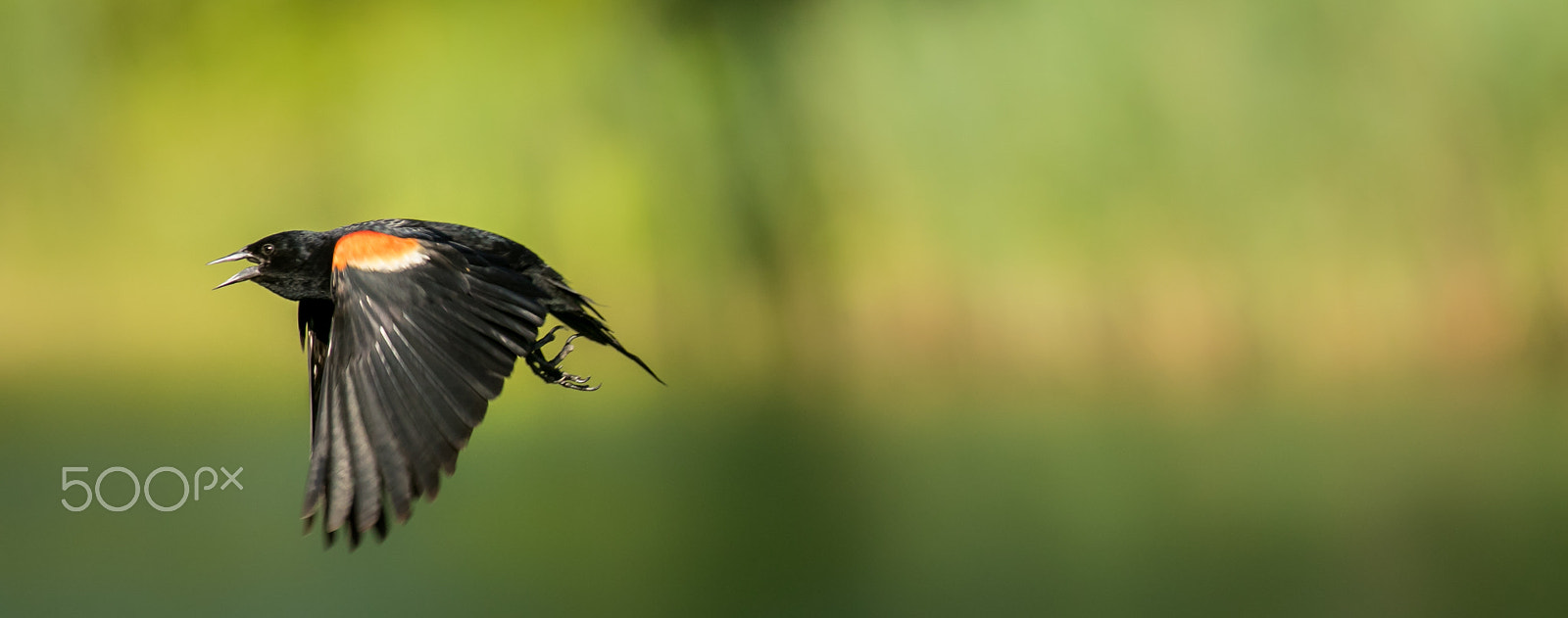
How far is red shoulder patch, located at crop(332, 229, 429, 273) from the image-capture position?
4.31 meters

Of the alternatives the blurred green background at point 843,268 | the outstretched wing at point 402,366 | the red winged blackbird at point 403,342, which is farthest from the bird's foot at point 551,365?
the blurred green background at point 843,268

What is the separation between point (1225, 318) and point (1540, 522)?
12.0ft

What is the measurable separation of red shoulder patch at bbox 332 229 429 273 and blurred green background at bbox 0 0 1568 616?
5.43 meters

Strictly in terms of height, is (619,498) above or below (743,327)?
below

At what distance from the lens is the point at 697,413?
14336mm

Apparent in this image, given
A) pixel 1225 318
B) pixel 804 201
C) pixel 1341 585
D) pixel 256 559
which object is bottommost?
pixel 1341 585

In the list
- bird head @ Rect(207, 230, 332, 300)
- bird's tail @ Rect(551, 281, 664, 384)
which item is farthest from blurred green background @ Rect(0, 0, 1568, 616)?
bird head @ Rect(207, 230, 332, 300)

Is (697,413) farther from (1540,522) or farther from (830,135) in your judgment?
(1540,522)

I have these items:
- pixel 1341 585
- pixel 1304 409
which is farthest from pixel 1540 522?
pixel 1304 409

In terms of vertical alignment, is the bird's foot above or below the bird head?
below

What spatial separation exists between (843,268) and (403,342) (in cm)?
1035

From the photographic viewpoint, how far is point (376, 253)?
4328mm

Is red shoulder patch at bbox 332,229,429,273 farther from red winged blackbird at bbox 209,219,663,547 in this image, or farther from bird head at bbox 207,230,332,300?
bird head at bbox 207,230,332,300

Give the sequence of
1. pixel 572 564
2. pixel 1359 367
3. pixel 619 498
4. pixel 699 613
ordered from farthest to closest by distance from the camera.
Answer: pixel 1359 367 < pixel 619 498 < pixel 572 564 < pixel 699 613
